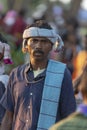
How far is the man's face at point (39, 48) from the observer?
28.8 ft

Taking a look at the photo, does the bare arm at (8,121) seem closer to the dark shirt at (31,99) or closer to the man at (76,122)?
the dark shirt at (31,99)

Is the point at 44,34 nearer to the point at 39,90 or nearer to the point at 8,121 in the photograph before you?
the point at 39,90

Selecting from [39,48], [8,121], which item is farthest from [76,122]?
[8,121]

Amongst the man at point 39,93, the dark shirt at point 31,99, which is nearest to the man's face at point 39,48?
the man at point 39,93

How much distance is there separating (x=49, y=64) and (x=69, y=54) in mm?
7686

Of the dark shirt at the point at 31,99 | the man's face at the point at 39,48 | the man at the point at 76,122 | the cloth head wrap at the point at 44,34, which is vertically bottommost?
the dark shirt at the point at 31,99

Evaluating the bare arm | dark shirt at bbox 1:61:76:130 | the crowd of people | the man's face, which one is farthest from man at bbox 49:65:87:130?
the bare arm

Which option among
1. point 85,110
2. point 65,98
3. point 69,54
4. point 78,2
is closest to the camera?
point 85,110

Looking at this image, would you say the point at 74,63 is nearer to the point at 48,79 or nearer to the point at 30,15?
the point at 48,79

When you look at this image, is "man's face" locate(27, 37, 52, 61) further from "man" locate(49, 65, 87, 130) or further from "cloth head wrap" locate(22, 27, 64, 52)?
"man" locate(49, 65, 87, 130)

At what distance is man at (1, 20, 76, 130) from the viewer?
862 cm

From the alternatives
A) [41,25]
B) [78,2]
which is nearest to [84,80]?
[41,25]

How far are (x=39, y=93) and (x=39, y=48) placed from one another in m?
0.47

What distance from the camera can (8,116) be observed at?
897cm
